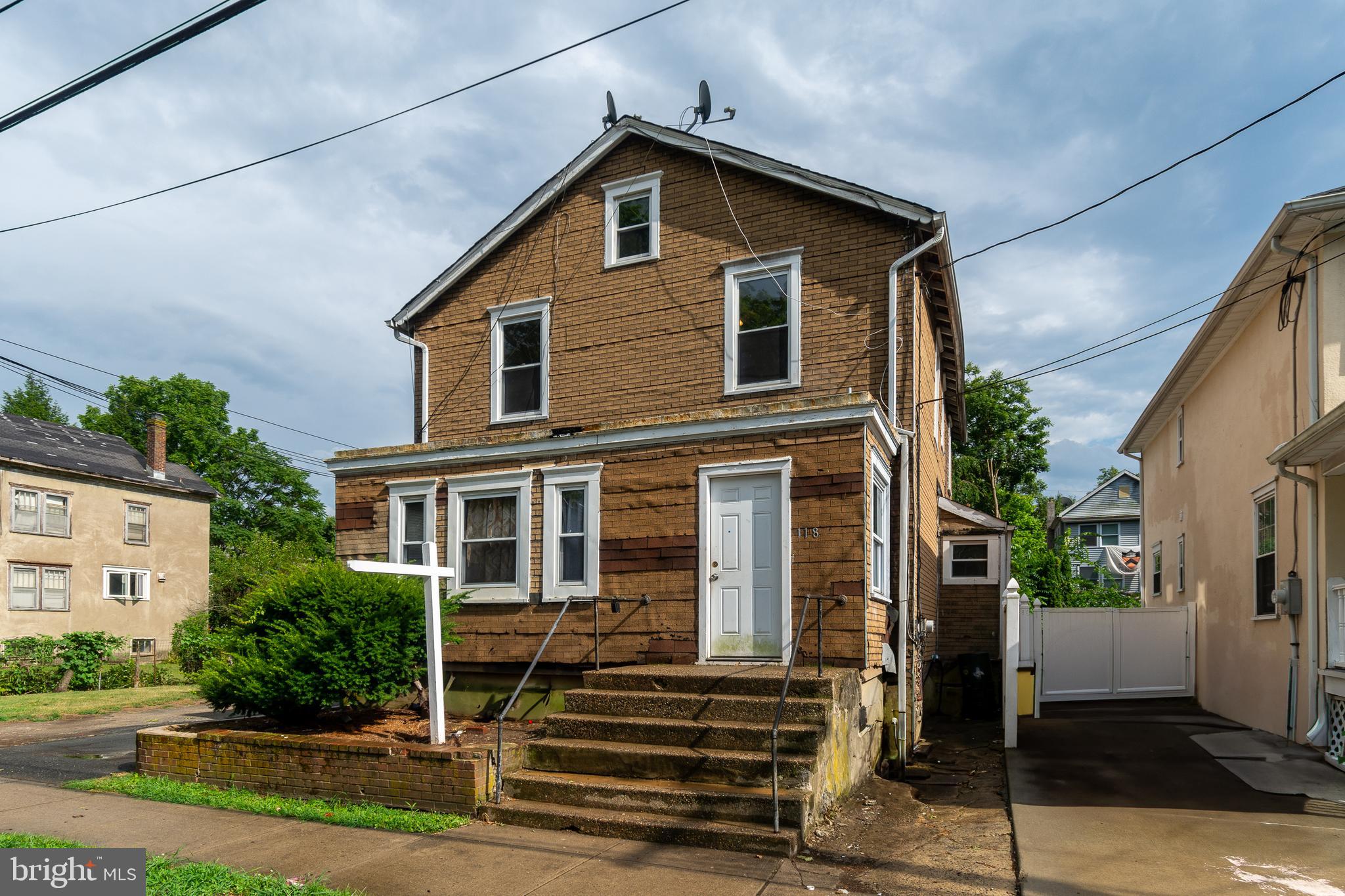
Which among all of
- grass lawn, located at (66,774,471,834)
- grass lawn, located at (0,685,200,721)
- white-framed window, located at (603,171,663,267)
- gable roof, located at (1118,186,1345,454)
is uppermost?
white-framed window, located at (603,171,663,267)

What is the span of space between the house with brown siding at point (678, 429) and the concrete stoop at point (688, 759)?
24cm

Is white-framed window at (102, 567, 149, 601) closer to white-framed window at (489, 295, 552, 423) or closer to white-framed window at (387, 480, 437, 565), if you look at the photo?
white-framed window at (489, 295, 552, 423)

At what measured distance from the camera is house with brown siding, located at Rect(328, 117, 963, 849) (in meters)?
9.73

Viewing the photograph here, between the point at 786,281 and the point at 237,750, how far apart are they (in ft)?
27.0

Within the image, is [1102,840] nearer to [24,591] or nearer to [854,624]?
[854,624]

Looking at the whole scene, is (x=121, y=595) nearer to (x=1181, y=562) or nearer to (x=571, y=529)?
(x=571, y=529)

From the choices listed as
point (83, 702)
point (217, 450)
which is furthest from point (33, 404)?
point (83, 702)

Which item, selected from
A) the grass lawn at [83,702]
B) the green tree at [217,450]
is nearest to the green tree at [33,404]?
the green tree at [217,450]

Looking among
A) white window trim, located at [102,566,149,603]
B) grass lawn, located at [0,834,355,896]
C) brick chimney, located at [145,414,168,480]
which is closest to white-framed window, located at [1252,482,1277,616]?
grass lawn, located at [0,834,355,896]

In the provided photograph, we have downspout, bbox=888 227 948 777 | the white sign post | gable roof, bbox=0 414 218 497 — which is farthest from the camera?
gable roof, bbox=0 414 218 497

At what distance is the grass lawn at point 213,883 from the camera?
5.78 metres

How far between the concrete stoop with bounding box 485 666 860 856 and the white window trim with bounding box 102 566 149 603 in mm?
24228

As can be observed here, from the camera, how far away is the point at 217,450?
4778cm

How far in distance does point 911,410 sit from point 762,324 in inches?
90.6
